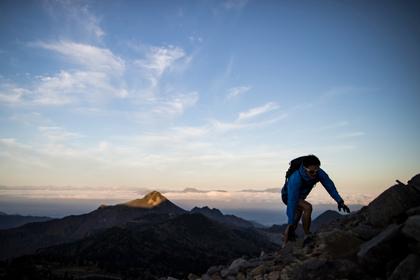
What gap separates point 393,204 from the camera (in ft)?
41.4

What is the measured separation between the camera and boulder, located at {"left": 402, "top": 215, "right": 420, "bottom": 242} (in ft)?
32.3

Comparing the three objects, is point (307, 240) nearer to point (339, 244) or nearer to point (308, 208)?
point (308, 208)

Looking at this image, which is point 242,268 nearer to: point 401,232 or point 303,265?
point 303,265

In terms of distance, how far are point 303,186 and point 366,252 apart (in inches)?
141

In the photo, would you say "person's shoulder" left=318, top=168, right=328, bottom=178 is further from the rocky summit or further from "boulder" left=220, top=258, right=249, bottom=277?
"boulder" left=220, top=258, right=249, bottom=277

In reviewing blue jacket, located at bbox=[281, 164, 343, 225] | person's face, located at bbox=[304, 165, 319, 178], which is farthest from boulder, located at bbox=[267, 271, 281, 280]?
person's face, located at bbox=[304, 165, 319, 178]

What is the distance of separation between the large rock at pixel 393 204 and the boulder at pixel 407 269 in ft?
10.4

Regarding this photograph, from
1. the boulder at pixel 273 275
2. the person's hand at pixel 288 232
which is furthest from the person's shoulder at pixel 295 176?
the boulder at pixel 273 275

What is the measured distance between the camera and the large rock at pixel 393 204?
1247cm

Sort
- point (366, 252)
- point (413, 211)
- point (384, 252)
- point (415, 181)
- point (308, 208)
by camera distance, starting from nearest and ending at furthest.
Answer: point (384, 252), point (366, 252), point (413, 211), point (308, 208), point (415, 181)

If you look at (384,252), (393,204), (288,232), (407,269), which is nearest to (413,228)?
(384,252)

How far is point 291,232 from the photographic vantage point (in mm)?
14305

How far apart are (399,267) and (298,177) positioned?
459 centimetres

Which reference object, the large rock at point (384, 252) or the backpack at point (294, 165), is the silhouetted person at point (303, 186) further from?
the large rock at point (384, 252)
